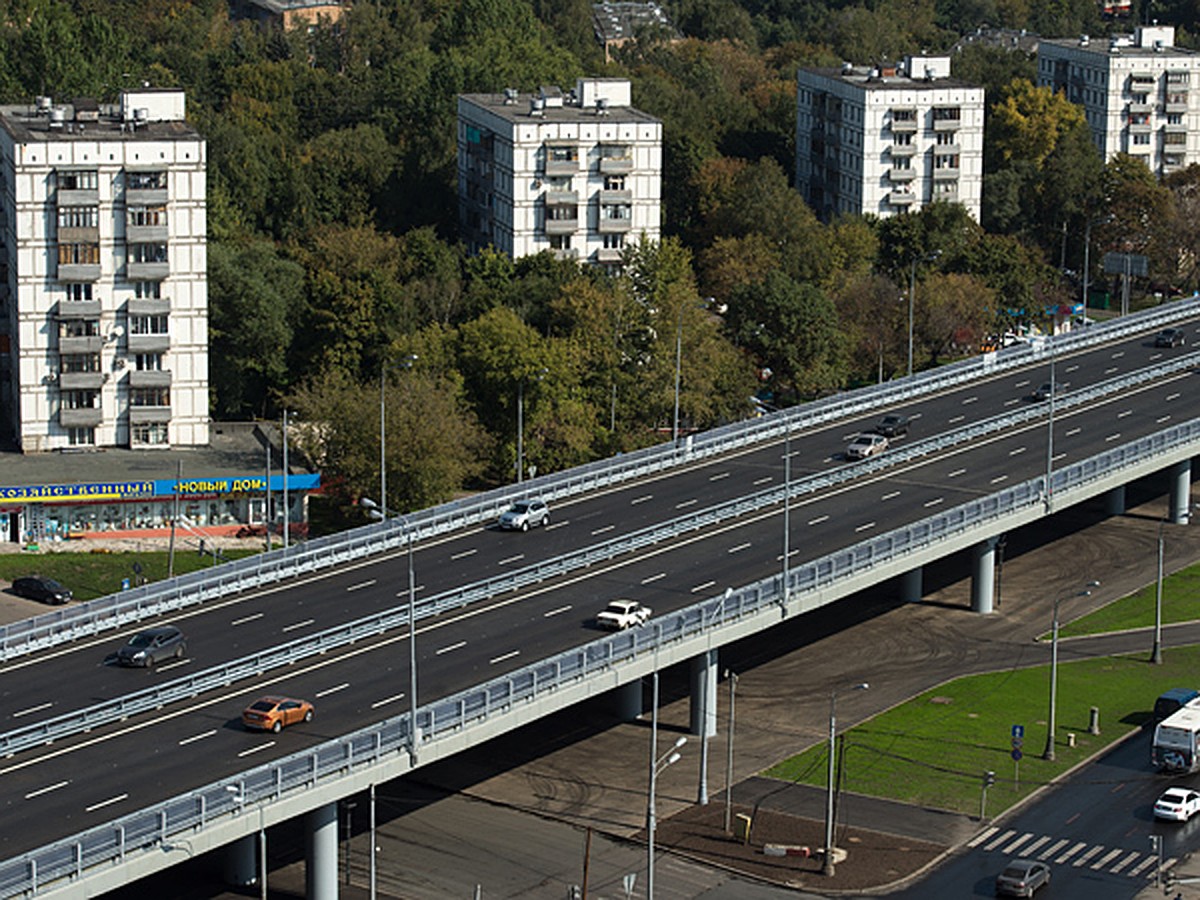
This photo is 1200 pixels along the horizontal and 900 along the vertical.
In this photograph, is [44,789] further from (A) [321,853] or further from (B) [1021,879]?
(B) [1021,879]

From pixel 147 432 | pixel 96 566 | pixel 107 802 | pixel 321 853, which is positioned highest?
pixel 147 432

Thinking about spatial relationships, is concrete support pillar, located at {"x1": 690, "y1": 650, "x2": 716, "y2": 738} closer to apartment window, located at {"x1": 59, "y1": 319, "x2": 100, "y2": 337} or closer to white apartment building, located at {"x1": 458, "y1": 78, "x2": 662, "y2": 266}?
apartment window, located at {"x1": 59, "y1": 319, "x2": 100, "y2": 337}

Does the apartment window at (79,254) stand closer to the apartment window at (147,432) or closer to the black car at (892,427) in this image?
the apartment window at (147,432)

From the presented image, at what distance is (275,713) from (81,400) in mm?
A: 62248

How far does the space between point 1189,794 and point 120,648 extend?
43456 millimetres

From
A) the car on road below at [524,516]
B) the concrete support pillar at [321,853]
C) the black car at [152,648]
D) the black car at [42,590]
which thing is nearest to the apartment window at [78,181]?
the black car at [42,590]

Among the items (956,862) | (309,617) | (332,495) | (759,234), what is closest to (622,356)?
(332,495)

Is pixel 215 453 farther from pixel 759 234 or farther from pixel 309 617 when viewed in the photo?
pixel 759 234

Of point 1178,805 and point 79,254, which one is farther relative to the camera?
point 79,254

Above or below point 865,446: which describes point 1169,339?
above

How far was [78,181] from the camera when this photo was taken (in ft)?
443

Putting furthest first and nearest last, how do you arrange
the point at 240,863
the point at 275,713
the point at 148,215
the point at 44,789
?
the point at 148,215, the point at 240,863, the point at 275,713, the point at 44,789

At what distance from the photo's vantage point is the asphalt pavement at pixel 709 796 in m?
83.5

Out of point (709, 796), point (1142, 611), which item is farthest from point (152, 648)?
point (1142, 611)
